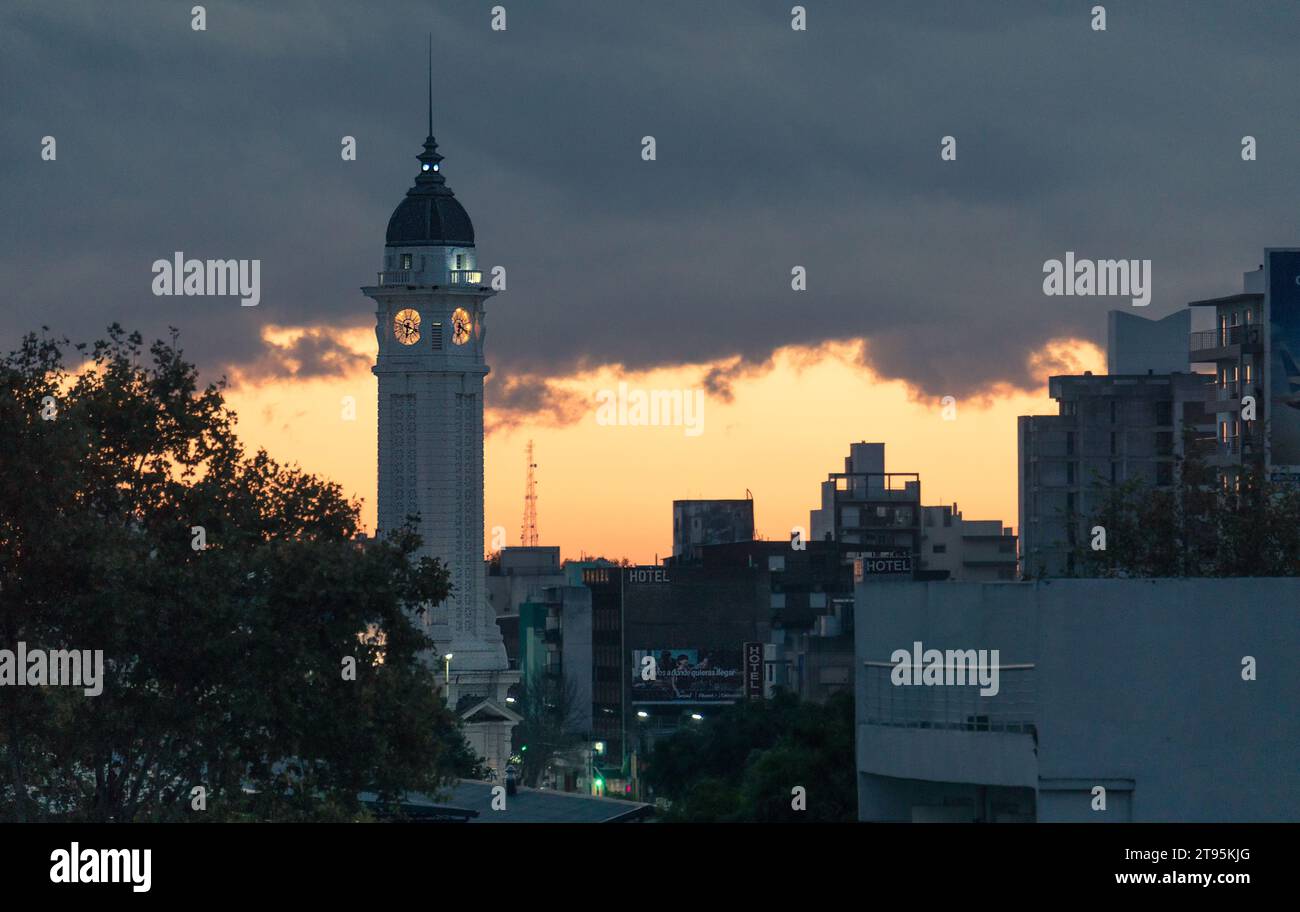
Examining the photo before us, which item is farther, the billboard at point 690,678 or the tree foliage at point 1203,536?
the billboard at point 690,678

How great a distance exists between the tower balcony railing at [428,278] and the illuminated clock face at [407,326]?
2698 millimetres

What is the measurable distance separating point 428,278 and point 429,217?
17.3ft

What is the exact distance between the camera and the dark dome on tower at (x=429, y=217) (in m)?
191

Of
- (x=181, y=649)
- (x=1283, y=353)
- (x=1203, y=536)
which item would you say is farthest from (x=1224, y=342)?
(x=181, y=649)

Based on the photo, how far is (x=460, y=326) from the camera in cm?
19050

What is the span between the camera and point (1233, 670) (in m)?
44.3

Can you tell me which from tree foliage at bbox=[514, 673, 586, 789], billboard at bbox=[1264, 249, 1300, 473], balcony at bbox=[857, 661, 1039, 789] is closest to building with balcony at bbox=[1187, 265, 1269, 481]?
billboard at bbox=[1264, 249, 1300, 473]

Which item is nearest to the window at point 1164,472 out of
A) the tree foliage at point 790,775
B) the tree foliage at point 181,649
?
the tree foliage at point 790,775
